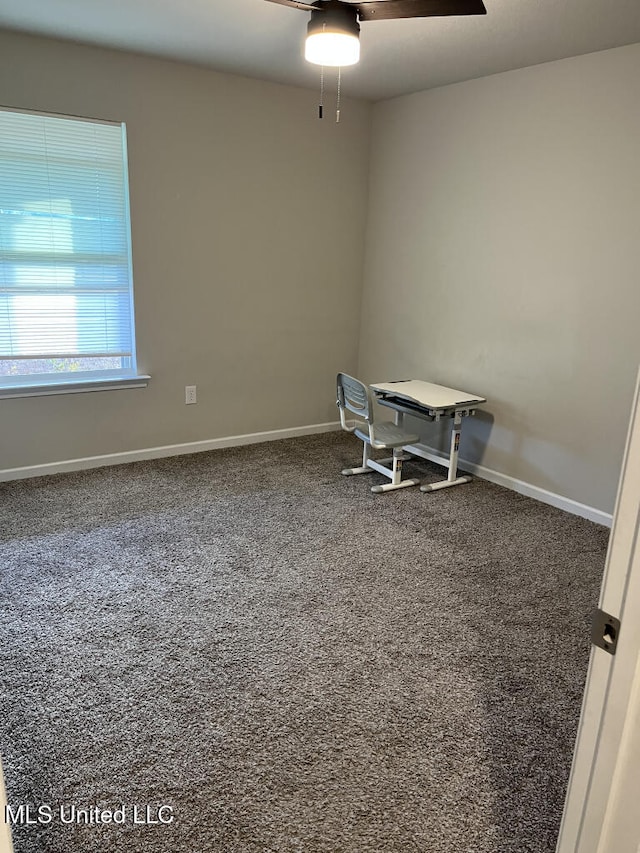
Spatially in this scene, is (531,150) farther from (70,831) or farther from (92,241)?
(70,831)

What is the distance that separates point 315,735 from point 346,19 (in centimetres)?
250

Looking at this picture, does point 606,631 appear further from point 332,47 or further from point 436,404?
point 436,404

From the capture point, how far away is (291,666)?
84.0 inches

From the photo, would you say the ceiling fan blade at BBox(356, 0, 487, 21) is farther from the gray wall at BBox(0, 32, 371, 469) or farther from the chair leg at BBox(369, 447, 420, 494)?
the chair leg at BBox(369, 447, 420, 494)

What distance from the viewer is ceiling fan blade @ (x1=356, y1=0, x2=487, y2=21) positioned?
6.78 ft

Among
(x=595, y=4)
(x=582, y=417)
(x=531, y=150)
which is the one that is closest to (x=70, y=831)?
(x=582, y=417)

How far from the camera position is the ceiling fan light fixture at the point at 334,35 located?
2240 mm

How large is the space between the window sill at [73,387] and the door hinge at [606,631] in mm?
3465

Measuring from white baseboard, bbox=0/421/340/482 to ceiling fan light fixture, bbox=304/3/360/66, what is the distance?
2.64 metres

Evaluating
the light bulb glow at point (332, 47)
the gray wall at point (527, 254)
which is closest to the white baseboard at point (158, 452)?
the gray wall at point (527, 254)

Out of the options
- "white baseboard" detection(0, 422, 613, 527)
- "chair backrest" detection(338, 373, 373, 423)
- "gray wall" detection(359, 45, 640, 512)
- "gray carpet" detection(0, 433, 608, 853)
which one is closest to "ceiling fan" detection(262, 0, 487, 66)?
"gray wall" detection(359, 45, 640, 512)

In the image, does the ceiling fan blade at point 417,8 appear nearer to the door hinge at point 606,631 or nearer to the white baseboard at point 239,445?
the door hinge at point 606,631

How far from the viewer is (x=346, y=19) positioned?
7.37 feet

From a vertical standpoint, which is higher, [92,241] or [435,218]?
[435,218]
